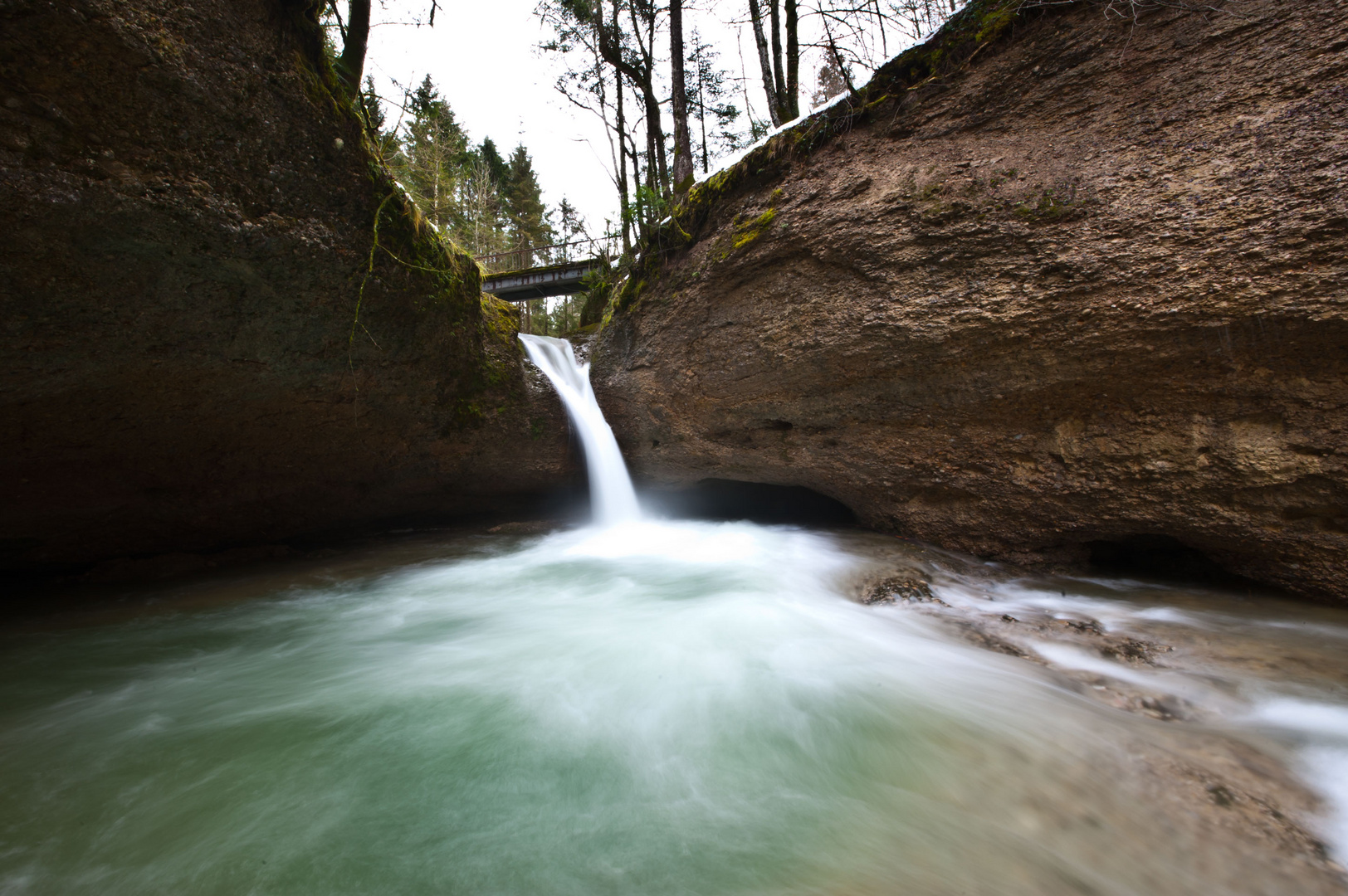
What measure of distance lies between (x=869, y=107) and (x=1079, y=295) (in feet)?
7.16

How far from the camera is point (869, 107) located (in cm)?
409

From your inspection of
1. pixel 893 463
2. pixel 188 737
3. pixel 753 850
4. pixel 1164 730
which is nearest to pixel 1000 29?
pixel 893 463

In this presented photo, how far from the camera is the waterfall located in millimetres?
6410

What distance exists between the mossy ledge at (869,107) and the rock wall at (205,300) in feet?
7.72

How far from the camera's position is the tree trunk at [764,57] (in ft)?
25.4

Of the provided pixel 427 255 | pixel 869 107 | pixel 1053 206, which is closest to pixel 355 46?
pixel 427 255

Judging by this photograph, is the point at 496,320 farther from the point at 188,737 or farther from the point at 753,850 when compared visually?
the point at 753,850

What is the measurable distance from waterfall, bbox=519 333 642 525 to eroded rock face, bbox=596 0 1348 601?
6.99 feet

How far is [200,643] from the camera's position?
10.2 feet

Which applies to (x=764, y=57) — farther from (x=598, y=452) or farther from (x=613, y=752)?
(x=613, y=752)

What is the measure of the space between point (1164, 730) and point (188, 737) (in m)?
3.75

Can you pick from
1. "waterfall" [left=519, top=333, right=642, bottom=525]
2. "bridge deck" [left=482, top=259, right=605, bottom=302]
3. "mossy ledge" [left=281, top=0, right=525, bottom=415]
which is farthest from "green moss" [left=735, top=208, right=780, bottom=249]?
"bridge deck" [left=482, top=259, right=605, bottom=302]

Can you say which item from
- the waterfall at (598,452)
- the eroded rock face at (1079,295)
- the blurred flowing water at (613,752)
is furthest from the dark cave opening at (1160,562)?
the waterfall at (598,452)

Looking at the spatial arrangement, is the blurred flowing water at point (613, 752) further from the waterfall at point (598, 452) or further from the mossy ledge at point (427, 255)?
the waterfall at point (598, 452)
